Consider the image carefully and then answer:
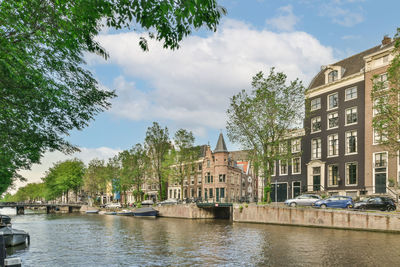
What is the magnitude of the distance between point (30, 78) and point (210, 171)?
246ft

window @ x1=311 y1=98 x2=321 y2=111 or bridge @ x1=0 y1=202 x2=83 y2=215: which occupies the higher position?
window @ x1=311 y1=98 x2=321 y2=111

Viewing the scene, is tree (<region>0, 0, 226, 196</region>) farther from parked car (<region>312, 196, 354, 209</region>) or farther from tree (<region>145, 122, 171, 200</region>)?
tree (<region>145, 122, 171, 200</region>)

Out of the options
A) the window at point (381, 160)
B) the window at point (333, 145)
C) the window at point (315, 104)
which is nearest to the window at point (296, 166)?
the window at point (333, 145)

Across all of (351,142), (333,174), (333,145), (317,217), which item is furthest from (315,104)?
(317,217)

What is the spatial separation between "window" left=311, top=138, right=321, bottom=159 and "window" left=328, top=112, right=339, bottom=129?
3054 mm

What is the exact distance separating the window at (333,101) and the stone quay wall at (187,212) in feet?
92.0

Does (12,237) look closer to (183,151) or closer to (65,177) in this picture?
(183,151)

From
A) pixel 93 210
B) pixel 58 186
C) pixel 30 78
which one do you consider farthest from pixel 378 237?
pixel 58 186

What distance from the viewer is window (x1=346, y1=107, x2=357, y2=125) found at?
51.8 m

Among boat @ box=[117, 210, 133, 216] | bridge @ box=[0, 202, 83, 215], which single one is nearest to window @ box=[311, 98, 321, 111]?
boat @ box=[117, 210, 133, 216]

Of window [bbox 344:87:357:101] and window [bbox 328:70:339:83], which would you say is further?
window [bbox 328:70:339:83]

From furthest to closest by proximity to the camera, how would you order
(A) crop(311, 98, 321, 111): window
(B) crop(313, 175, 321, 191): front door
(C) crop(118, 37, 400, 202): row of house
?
(A) crop(311, 98, 321, 111): window < (B) crop(313, 175, 321, 191): front door < (C) crop(118, 37, 400, 202): row of house

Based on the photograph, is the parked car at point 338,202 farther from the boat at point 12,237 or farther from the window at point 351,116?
the boat at point 12,237

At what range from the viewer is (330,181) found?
5412cm
